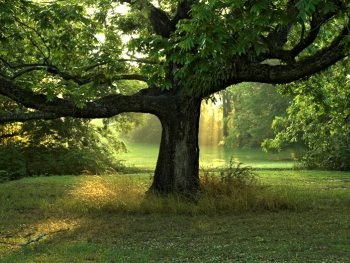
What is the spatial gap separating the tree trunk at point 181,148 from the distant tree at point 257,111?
3625 cm

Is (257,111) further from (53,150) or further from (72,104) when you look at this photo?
(72,104)

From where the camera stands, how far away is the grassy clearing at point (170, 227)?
9.25 m

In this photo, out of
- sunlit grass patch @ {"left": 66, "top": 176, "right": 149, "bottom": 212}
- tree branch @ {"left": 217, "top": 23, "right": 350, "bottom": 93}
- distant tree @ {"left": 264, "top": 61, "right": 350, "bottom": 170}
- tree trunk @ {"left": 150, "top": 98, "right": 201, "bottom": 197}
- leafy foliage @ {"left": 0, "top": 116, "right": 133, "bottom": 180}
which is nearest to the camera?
tree branch @ {"left": 217, "top": 23, "right": 350, "bottom": 93}

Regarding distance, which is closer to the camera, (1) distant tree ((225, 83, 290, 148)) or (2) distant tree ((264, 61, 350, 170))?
(2) distant tree ((264, 61, 350, 170))

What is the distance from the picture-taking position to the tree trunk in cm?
1570

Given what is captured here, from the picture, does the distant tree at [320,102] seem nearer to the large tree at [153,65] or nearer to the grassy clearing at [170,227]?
the large tree at [153,65]

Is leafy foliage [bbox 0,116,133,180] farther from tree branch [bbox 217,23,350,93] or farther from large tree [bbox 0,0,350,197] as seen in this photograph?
tree branch [bbox 217,23,350,93]

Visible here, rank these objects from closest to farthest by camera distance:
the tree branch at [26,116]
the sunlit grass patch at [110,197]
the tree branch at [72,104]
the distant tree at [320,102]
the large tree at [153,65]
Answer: the large tree at [153,65] < the tree branch at [72,104] < the sunlit grass patch at [110,197] < the tree branch at [26,116] < the distant tree at [320,102]

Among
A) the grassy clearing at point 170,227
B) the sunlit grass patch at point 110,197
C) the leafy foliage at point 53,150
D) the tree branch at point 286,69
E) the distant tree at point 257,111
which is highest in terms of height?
the distant tree at point 257,111

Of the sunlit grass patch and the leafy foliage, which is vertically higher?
the leafy foliage

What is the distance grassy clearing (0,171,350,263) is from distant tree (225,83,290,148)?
3490cm

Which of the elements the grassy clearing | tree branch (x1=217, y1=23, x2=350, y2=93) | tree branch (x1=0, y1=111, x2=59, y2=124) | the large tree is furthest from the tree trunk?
tree branch (x1=0, y1=111, x2=59, y2=124)

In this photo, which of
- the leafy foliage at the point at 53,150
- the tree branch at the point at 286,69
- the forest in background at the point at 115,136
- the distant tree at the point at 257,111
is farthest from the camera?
the distant tree at the point at 257,111

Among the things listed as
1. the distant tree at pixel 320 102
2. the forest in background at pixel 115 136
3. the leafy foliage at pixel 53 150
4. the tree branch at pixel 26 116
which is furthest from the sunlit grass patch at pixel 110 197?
the leafy foliage at pixel 53 150
